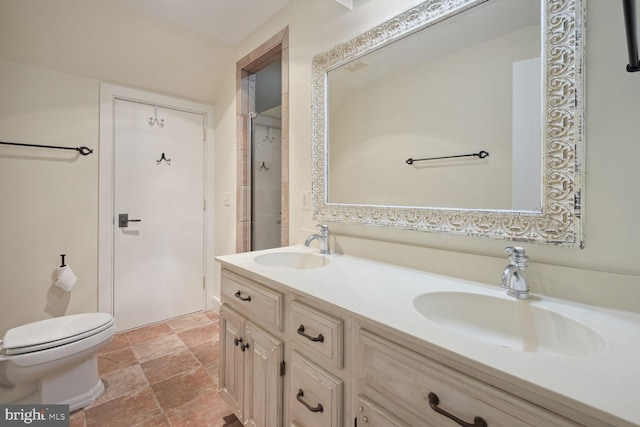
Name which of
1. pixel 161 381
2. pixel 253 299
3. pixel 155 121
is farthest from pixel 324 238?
pixel 155 121

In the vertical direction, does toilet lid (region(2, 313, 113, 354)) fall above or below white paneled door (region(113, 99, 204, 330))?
below

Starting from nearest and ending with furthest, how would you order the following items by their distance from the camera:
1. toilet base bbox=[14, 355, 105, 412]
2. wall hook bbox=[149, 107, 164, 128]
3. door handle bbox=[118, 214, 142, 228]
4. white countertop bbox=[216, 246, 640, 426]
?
white countertop bbox=[216, 246, 640, 426] → toilet base bbox=[14, 355, 105, 412] → door handle bbox=[118, 214, 142, 228] → wall hook bbox=[149, 107, 164, 128]

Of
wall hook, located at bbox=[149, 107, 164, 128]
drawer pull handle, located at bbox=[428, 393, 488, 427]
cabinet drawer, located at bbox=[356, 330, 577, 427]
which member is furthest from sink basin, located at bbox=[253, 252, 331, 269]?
wall hook, located at bbox=[149, 107, 164, 128]

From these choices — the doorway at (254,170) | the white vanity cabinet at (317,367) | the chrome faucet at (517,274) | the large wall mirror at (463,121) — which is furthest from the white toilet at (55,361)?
the chrome faucet at (517,274)

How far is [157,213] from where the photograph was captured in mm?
2678

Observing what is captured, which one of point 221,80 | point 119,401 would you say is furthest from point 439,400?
point 221,80

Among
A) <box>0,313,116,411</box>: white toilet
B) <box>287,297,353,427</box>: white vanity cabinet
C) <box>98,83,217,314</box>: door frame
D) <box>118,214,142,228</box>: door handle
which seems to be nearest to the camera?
<box>287,297,353,427</box>: white vanity cabinet

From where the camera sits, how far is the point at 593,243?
33.4 inches

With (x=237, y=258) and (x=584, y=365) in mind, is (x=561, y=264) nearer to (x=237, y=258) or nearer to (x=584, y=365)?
(x=584, y=365)

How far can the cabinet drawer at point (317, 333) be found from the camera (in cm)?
86

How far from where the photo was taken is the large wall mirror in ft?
2.90

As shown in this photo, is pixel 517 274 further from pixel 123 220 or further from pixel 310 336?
pixel 123 220

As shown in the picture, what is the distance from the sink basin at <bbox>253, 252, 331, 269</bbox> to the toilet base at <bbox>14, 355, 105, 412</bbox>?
1.23 metres

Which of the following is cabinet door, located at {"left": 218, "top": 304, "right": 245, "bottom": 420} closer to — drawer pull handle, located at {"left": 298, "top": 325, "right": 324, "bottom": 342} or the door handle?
drawer pull handle, located at {"left": 298, "top": 325, "right": 324, "bottom": 342}
